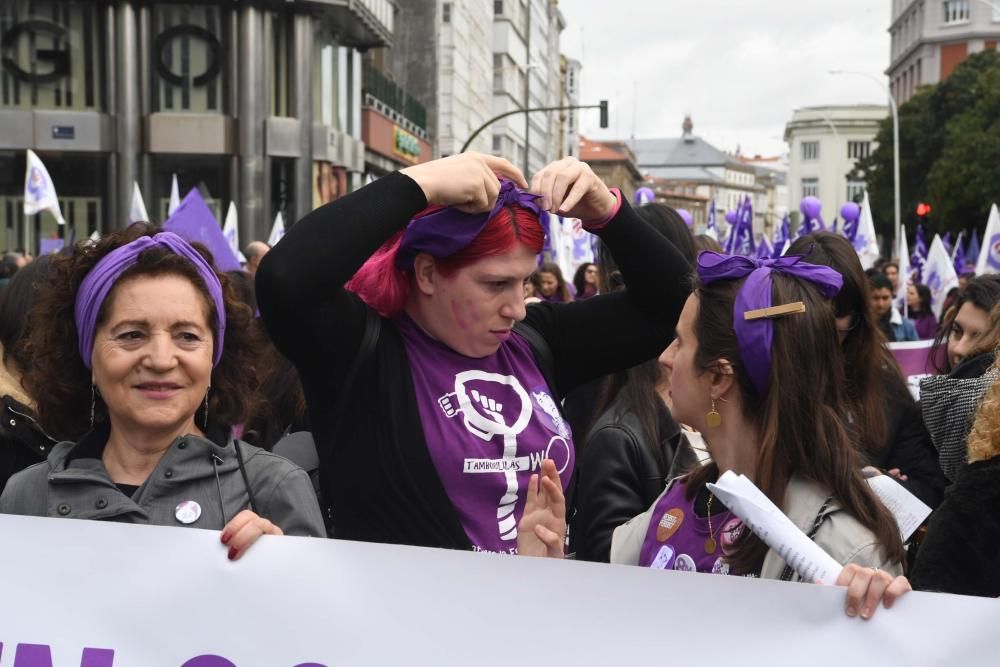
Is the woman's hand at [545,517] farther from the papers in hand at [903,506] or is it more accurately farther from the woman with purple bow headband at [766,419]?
the papers in hand at [903,506]

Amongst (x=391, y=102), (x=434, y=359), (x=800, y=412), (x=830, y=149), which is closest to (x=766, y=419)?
(x=800, y=412)

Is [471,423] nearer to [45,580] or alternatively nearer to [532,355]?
[532,355]

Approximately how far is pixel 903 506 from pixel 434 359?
1040 millimetres

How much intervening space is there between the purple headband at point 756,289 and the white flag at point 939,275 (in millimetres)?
11938

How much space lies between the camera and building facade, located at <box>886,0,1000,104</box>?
90875 mm

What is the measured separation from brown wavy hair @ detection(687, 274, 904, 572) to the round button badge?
104 cm

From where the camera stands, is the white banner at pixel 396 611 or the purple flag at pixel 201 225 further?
the purple flag at pixel 201 225

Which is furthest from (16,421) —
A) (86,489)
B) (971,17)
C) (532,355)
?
(971,17)

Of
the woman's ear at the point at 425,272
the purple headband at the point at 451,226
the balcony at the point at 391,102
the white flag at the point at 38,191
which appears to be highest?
the balcony at the point at 391,102

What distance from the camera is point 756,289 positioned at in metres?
2.64

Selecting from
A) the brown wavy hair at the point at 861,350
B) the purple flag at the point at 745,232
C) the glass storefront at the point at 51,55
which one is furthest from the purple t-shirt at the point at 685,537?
the glass storefront at the point at 51,55

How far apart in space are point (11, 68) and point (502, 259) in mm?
34891

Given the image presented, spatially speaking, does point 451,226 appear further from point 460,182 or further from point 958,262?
point 958,262

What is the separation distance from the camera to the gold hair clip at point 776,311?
8.45 feet
